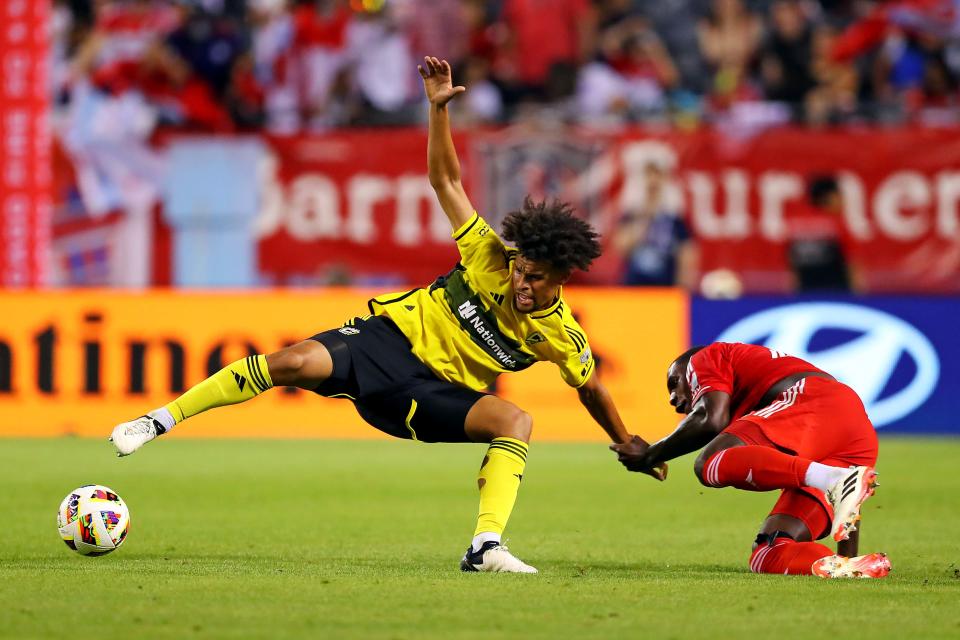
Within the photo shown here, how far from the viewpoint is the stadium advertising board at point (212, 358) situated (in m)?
16.2

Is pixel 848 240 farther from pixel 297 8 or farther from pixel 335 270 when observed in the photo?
pixel 297 8

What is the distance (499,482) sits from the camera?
24.7ft

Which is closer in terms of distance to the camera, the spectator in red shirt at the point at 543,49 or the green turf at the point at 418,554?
the green turf at the point at 418,554

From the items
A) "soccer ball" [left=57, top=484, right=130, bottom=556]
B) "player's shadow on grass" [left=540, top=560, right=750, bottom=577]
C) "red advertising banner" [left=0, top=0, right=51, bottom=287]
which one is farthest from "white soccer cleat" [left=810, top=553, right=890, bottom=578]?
"red advertising banner" [left=0, top=0, right=51, bottom=287]

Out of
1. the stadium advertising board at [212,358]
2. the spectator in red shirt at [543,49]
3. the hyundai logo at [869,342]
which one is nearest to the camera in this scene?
the stadium advertising board at [212,358]

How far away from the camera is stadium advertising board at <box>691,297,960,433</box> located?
16469mm

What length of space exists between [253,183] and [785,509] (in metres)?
12.2

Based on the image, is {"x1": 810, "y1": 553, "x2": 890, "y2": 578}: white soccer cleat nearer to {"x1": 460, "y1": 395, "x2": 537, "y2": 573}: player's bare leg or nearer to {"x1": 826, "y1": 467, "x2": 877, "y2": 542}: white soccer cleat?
{"x1": 826, "y1": 467, "x2": 877, "y2": 542}: white soccer cleat

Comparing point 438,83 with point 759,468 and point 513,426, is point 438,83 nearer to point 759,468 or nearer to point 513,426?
point 513,426

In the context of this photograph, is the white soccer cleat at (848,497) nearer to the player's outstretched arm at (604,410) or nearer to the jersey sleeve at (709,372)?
the jersey sleeve at (709,372)

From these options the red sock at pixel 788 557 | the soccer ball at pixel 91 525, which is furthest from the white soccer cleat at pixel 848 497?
the soccer ball at pixel 91 525

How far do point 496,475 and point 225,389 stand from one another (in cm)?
140

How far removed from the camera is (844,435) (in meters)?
7.70

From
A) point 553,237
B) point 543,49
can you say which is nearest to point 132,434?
point 553,237
